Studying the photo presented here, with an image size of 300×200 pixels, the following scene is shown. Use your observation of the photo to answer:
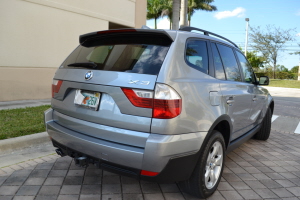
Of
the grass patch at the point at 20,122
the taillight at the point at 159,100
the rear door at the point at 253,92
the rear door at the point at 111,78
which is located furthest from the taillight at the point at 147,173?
the grass patch at the point at 20,122

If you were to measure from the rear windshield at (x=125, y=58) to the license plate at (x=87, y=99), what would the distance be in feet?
0.84

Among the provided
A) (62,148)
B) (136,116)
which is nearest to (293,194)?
(136,116)

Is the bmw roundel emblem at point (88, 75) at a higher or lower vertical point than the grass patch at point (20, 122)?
higher

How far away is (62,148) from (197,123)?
146 cm

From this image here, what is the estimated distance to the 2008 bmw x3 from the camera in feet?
7.38

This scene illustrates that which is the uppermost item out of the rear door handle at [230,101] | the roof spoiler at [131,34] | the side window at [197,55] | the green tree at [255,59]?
the green tree at [255,59]

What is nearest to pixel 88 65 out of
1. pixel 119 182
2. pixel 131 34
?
pixel 131 34

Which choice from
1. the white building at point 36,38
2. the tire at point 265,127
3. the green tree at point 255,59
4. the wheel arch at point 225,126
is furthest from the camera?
the green tree at point 255,59

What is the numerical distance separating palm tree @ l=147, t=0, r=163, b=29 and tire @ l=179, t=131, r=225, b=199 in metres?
34.9

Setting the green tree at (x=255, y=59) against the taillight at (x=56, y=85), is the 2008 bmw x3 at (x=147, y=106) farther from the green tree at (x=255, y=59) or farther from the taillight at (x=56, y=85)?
the green tree at (x=255, y=59)

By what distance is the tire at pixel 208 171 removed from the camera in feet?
8.63

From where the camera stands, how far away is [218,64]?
319 cm

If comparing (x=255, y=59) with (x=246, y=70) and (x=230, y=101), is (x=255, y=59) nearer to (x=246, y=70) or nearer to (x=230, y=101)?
(x=246, y=70)

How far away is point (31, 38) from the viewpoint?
8.37m
